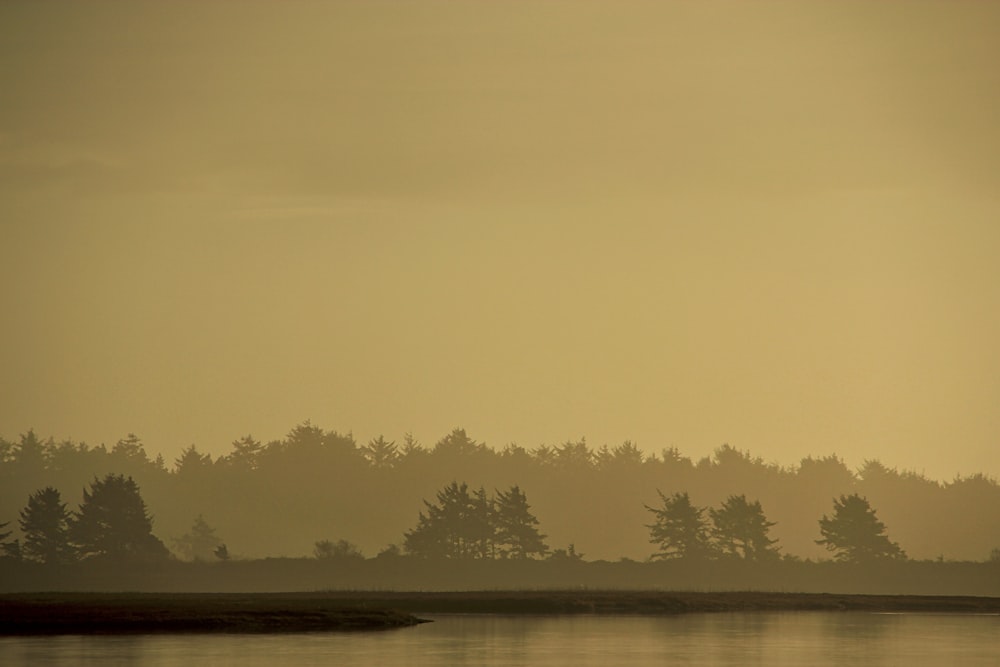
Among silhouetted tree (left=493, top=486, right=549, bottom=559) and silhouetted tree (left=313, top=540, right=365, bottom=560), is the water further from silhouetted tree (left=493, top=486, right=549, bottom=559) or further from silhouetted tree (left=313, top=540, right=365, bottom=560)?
silhouetted tree (left=313, top=540, right=365, bottom=560)

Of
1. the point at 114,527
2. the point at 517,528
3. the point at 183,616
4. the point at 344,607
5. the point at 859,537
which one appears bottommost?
the point at 183,616

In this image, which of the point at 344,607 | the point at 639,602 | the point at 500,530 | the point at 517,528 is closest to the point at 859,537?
the point at 517,528

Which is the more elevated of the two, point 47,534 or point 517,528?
point 517,528

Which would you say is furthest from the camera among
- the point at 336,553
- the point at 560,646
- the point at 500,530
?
the point at 336,553

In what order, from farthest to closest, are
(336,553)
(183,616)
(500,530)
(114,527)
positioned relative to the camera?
1. (336,553)
2. (500,530)
3. (114,527)
4. (183,616)

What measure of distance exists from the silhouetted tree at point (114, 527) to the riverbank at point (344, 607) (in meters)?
25.1

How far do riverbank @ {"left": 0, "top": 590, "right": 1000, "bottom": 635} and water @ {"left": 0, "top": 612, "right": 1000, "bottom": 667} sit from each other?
4826 mm

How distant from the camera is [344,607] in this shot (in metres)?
124

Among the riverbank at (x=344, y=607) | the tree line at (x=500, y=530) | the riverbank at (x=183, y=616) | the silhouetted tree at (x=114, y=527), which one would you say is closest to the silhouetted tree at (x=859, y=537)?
the tree line at (x=500, y=530)

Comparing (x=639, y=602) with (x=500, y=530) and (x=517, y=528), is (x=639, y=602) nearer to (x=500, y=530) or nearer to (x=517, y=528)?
(x=517, y=528)

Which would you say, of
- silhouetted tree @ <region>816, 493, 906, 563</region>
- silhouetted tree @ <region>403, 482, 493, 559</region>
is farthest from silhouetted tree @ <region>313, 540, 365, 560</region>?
silhouetted tree @ <region>816, 493, 906, 563</region>

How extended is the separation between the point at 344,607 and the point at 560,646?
29.5 m

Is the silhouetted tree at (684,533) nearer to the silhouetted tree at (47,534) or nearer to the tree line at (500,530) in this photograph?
the tree line at (500,530)

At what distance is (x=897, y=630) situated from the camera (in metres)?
114
